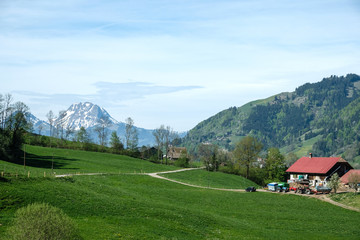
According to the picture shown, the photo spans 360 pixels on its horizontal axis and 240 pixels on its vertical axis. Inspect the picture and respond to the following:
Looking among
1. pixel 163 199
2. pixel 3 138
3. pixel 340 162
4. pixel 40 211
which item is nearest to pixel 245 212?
pixel 163 199

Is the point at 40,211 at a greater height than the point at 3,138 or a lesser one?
lesser

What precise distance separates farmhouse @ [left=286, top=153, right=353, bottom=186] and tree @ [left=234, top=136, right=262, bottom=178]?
21.5 metres

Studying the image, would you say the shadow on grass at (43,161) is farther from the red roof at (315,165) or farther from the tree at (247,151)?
the red roof at (315,165)

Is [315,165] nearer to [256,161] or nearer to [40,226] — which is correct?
[256,161]

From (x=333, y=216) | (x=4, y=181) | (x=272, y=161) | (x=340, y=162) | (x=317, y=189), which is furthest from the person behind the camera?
(x=272, y=161)

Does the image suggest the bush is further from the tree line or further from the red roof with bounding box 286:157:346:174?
the tree line

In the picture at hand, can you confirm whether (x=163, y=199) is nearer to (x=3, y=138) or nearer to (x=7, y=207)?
(x=7, y=207)

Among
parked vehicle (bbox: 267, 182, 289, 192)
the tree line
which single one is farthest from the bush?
the tree line

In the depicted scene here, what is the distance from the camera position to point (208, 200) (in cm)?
7606

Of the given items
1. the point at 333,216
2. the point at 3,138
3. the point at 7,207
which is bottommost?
the point at 333,216

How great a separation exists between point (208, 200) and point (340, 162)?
58698 millimetres

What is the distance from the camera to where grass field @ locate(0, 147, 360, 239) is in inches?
1745

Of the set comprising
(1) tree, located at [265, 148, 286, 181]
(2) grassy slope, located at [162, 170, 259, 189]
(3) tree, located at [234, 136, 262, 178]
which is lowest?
(2) grassy slope, located at [162, 170, 259, 189]

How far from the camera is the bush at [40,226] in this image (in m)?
27.0
